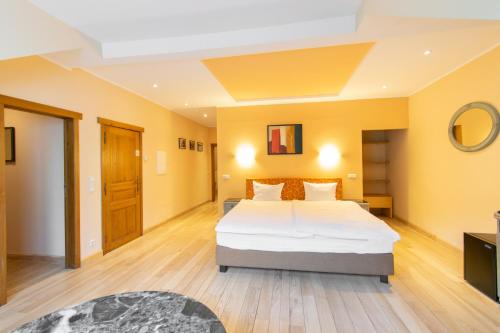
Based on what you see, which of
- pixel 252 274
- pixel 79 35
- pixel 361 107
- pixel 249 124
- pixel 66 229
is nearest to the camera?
pixel 79 35

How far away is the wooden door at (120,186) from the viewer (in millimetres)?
3605

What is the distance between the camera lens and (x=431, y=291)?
2.38 m

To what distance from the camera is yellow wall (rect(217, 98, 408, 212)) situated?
4.79 meters

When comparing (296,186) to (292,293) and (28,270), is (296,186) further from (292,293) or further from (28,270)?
(28,270)

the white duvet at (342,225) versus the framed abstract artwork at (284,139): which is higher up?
the framed abstract artwork at (284,139)

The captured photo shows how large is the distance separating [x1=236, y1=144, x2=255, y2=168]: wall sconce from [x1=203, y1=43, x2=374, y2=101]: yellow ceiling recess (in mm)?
1203

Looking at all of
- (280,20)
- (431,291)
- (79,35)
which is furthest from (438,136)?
(79,35)

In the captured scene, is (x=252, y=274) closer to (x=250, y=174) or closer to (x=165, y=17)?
Answer: (x=250, y=174)

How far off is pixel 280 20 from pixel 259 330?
9.23ft

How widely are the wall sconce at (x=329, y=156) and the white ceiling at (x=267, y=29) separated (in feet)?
6.28

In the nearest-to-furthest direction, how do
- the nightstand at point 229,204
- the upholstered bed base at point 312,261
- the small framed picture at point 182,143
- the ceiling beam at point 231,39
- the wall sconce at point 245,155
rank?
the ceiling beam at point 231,39
the upholstered bed base at point 312,261
the nightstand at point 229,204
the wall sconce at point 245,155
the small framed picture at point 182,143

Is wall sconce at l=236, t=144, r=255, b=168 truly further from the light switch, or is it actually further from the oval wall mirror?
the oval wall mirror

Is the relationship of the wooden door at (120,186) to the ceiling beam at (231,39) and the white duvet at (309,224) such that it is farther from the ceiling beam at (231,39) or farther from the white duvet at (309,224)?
the white duvet at (309,224)

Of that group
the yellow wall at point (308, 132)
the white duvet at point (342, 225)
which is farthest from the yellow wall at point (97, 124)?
the white duvet at point (342, 225)
